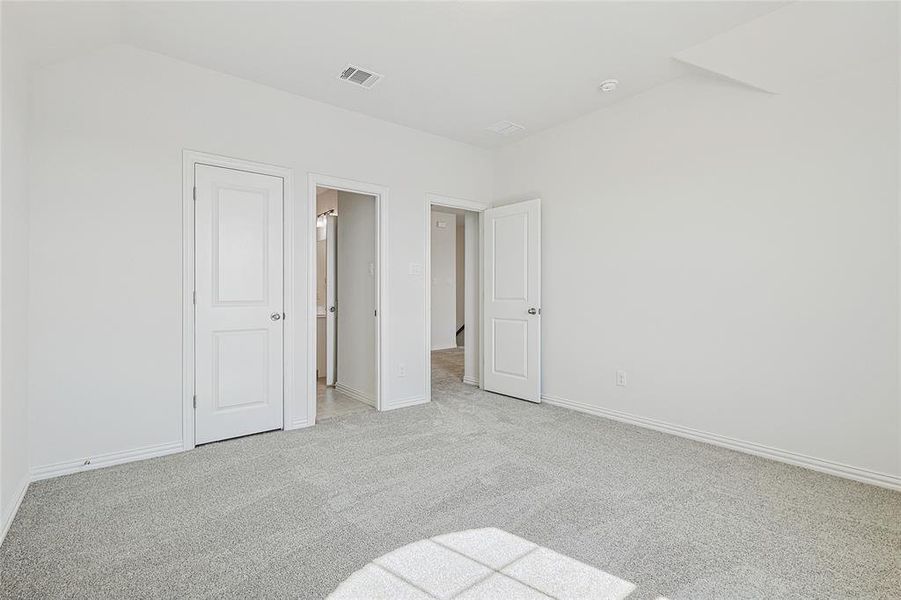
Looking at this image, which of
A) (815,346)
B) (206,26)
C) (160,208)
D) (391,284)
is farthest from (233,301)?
(815,346)

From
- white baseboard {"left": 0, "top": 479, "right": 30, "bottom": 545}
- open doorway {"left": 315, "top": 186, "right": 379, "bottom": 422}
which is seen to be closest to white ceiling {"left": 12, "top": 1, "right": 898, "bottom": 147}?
open doorway {"left": 315, "top": 186, "right": 379, "bottom": 422}

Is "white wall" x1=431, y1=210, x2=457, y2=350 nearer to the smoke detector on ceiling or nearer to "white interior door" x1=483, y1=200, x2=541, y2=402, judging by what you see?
"white interior door" x1=483, y1=200, x2=541, y2=402

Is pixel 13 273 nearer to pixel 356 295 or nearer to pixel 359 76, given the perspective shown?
pixel 359 76

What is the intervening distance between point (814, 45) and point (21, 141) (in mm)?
4506

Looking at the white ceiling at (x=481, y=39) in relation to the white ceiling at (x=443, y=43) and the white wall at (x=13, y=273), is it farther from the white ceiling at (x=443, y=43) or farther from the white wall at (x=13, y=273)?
the white wall at (x=13, y=273)

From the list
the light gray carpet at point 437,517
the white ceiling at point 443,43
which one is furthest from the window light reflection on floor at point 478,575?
the white ceiling at point 443,43

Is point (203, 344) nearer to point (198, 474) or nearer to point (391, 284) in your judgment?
point (198, 474)

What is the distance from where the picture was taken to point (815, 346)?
2.77 meters

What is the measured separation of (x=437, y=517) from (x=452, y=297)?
7.11m

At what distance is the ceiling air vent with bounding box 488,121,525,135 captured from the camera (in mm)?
4281

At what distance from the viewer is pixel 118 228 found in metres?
2.85

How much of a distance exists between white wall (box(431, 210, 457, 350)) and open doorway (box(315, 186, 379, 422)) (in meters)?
3.44

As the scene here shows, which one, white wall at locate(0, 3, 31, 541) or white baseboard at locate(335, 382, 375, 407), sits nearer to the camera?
white wall at locate(0, 3, 31, 541)

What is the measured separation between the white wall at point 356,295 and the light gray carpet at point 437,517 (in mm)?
1290
